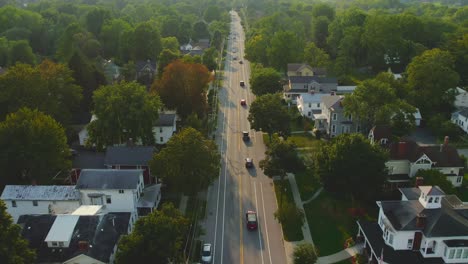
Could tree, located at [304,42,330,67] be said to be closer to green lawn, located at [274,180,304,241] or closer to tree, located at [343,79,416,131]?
tree, located at [343,79,416,131]

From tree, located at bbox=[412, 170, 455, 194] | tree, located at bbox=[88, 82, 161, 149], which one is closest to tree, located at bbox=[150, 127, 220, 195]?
tree, located at bbox=[88, 82, 161, 149]

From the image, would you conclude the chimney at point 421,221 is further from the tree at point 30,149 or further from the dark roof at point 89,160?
the tree at point 30,149

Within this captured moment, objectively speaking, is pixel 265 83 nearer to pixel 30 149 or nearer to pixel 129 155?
pixel 129 155

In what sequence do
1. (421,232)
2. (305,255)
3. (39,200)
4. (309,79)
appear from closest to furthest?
(305,255), (421,232), (39,200), (309,79)

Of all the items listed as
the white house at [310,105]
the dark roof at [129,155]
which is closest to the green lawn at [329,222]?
the dark roof at [129,155]

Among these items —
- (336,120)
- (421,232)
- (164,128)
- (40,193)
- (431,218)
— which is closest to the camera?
(421,232)

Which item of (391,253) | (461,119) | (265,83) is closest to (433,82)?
(461,119)
